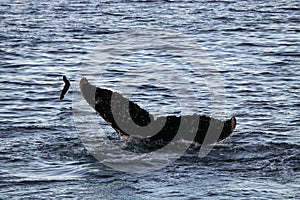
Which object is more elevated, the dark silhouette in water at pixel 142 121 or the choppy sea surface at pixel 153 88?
the dark silhouette in water at pixel 142 121

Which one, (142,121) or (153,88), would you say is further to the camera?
(153,88)

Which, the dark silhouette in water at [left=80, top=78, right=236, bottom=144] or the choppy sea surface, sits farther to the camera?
the dark silhouette in water at [left=80, top=78, right=236, bottom=144]

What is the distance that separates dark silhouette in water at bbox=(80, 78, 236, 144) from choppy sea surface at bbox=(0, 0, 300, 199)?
17.7 inches

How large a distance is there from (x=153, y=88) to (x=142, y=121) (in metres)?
7.37

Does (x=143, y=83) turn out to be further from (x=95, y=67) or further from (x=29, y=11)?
(x=29, y=11)

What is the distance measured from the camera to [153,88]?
25.4 meters

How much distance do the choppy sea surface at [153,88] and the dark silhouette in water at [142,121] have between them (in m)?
0.45

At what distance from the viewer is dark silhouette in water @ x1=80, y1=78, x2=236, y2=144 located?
17.7 metres

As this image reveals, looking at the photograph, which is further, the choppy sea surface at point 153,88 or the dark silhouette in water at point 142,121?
the dark silhouette in water at point 142,121

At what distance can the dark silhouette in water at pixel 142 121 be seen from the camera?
58.1 ft

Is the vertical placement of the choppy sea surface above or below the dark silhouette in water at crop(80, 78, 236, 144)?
below

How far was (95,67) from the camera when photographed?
2861cm

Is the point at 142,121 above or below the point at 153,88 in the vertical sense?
above

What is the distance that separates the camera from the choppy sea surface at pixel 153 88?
15984 millimetres
